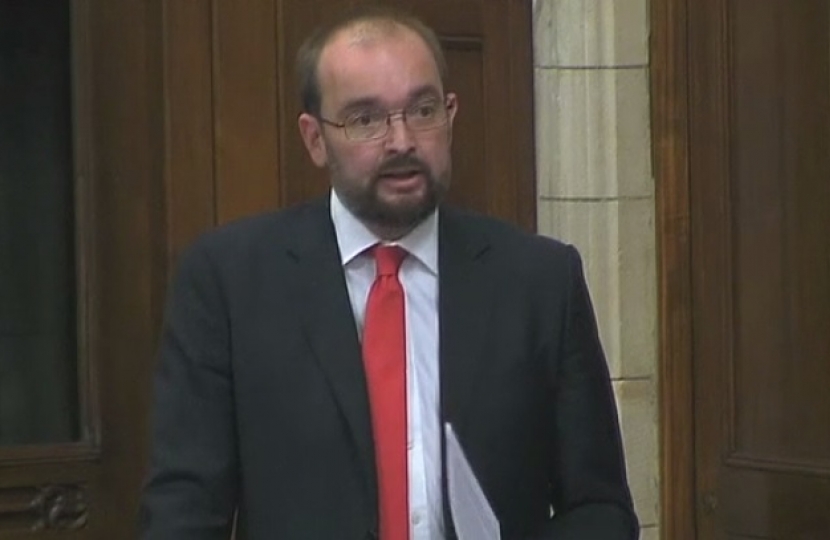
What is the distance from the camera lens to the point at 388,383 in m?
2.27

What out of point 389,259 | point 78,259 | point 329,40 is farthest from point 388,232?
point 78,259

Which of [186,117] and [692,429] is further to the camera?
[692,429]

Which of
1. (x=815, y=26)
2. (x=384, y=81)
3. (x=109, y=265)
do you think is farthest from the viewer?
(x=815, y=26)

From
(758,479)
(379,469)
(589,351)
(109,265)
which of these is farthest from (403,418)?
(758,479)

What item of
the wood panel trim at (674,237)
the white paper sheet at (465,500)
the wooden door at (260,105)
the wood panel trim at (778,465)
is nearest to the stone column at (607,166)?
the wood panel trim at (674,237)

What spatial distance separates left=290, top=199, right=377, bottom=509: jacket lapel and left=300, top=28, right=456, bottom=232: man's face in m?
0.09

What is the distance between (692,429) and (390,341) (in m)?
2.29

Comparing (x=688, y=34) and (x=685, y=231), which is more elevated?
(x=688, y=34)

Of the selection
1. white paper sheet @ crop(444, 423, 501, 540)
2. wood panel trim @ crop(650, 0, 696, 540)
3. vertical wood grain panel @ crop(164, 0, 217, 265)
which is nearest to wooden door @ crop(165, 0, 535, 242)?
vertical wood grain panel @ crop(164, 0, 217, 265)

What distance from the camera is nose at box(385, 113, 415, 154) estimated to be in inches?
86.7

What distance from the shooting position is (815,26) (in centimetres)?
417

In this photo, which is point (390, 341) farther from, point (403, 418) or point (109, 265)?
point (109, 265)

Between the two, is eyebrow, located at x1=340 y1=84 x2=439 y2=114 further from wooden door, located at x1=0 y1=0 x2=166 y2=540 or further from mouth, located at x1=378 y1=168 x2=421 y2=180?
wooden door, located at x1=0 y1=0 x2=166 y2=540

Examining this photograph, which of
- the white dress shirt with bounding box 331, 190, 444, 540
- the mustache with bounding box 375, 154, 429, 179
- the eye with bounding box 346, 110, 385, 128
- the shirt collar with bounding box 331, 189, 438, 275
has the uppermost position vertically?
the eye with bounding box 346, 110, 385, 128
